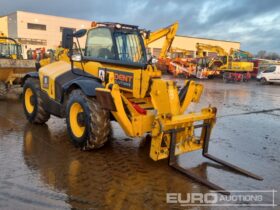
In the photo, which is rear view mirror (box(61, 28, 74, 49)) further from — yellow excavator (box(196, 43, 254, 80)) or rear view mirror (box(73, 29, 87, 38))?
yellow excavator (box(196, 43, 254, 80))

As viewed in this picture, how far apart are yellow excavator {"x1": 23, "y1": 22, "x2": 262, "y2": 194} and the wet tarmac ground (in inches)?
11.6

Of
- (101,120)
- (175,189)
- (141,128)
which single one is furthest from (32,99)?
(175,189)

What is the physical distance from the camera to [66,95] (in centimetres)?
660

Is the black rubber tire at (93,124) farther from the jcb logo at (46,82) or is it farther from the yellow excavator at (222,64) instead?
the yellow excavator at (222,64)

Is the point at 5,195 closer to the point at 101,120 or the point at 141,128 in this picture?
the point at 101,120

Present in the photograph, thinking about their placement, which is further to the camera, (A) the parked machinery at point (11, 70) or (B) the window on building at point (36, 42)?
(B) the window on building at point (36, 42)

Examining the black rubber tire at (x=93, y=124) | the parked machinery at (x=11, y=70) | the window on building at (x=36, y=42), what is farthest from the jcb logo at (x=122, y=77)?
the window on building at (x=36, y=42)

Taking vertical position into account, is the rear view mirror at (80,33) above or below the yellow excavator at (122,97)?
above

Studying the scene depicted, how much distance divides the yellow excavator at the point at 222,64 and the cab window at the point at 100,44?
23806 mm

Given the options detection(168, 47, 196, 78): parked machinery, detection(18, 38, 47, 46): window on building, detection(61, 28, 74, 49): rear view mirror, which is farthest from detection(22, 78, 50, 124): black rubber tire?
detection(18, 38, 47, 46): window on building

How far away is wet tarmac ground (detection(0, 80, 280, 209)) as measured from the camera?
13.6 ft

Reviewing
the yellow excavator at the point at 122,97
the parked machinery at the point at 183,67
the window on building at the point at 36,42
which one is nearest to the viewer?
the yellow excavator at the point at 122,97

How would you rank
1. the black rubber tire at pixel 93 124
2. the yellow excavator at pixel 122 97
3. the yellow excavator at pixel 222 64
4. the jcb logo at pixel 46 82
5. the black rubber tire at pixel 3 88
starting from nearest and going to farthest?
the yellow excavator at pixel 122 97 → the black rubber tire at pixel 93 124 → the jcb logo at pixel 46 82 → the black rubber tire at pixel 3 88 → the yellow excavator at pixel 222 64

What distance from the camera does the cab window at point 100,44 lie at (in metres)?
6.20
